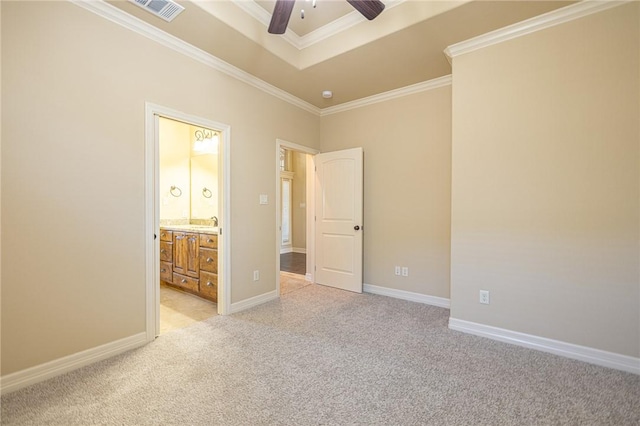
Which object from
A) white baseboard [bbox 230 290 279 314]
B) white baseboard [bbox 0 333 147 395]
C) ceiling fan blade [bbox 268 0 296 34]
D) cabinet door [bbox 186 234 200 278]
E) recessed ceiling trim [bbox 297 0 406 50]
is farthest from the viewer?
cabinet door [bbox 186 234 200 278]

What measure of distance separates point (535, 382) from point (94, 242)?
3.39m

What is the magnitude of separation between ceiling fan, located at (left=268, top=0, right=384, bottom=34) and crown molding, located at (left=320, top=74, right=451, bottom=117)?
1.59 metres

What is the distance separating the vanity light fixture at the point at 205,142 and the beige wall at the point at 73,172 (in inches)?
73.5

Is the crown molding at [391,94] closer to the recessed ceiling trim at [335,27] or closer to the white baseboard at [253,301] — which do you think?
the recessed ceiling trim at [335,27]

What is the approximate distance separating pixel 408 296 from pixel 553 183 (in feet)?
6.82

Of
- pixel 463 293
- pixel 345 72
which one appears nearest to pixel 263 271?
pixel 463 293

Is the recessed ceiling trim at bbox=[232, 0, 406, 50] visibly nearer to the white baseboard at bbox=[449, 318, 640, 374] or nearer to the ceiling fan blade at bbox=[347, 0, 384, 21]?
the ceiling fan blade at bbox=[347, 0, 384, 21]

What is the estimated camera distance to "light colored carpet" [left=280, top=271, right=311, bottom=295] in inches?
166

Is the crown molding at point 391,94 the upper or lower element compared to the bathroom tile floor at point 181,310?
upper

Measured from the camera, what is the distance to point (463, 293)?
279 cm

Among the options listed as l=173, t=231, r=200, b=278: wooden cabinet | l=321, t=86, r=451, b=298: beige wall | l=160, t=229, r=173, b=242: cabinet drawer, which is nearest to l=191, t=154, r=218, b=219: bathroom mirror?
l=160, t=229, r=173, b=242: cabinet drawer

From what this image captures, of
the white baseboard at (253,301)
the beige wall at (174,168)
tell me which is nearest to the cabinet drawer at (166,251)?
the beige wall at (174,168)

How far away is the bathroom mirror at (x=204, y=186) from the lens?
4664 mm

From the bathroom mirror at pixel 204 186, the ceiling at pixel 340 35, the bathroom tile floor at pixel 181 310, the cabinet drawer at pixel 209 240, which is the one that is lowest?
the bathroom tile floor at pixel 181 310
